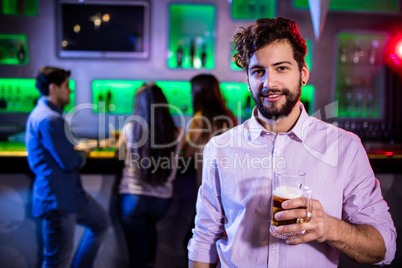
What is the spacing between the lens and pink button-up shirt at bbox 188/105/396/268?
1.26 metres

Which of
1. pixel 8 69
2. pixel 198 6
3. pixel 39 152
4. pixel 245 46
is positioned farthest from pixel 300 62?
pixel 8 69

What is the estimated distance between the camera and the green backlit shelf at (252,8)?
439 centimetres

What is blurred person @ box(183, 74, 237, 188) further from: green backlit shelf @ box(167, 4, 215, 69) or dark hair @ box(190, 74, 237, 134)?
green backlit shelf @ box(167, 4, 215, 69)

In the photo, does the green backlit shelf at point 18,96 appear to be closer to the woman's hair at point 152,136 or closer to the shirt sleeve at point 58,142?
the shirt sleeve at point 58,142

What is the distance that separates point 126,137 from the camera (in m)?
2.44

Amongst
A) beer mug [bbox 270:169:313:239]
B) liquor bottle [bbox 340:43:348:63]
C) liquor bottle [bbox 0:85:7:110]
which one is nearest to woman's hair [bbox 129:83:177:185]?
beer mug [bbox 270:169:313:239]

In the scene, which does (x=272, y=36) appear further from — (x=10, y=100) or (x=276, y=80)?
(x=10, y=100)

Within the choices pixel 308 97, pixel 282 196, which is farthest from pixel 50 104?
pixel 308 97

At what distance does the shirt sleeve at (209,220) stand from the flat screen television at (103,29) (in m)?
3.20

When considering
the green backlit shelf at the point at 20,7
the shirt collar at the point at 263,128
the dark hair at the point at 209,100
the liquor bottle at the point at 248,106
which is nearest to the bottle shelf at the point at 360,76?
the liquor bottle at the point at 248,106

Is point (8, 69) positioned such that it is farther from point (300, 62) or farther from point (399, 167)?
point (399, 167)

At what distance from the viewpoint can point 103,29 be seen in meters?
4.33

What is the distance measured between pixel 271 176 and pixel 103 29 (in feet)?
12.1

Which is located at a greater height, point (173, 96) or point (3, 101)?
point (173, 96)
